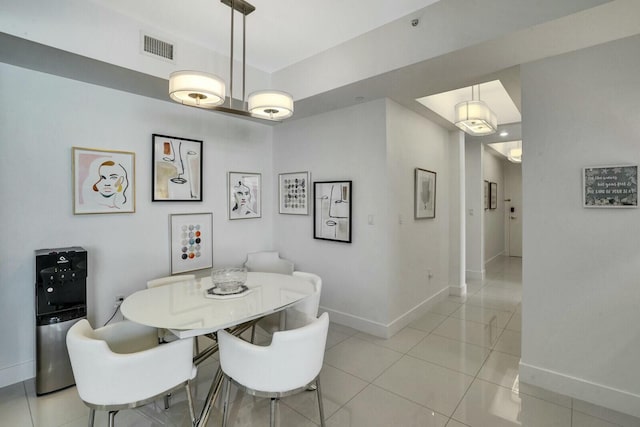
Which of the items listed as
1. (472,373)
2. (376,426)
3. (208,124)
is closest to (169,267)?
(208,124)

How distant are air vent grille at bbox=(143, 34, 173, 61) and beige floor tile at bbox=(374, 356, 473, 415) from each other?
11.0ft

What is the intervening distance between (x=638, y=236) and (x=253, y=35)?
11.1ft

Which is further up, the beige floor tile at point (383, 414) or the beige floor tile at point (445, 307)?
the beige floor tile at point (445, 307)

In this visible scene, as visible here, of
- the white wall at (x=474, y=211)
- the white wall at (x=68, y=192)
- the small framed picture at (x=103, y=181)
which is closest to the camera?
the white wall at (x=68, y=192)

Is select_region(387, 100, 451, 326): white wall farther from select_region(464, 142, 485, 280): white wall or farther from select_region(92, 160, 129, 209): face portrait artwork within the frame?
select_region(92, 160, 129, 209): face portrait artwork

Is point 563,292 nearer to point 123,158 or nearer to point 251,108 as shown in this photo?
point 251,108

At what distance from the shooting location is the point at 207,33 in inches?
108

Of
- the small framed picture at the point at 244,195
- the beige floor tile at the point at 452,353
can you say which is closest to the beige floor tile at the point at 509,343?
the beige floor tile at the point at 452,353

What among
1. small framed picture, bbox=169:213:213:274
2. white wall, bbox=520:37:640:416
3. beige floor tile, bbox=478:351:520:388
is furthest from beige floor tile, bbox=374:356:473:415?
small framed picture, bbox=169:213:213:274

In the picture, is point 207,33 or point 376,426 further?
point 207,33

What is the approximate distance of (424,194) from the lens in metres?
3.94

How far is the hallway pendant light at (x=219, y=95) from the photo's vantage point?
74.3 inches

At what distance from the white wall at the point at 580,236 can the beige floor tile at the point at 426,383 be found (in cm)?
58

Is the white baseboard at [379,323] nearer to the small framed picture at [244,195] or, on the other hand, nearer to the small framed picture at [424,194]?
the small framed picture at [424,194]
